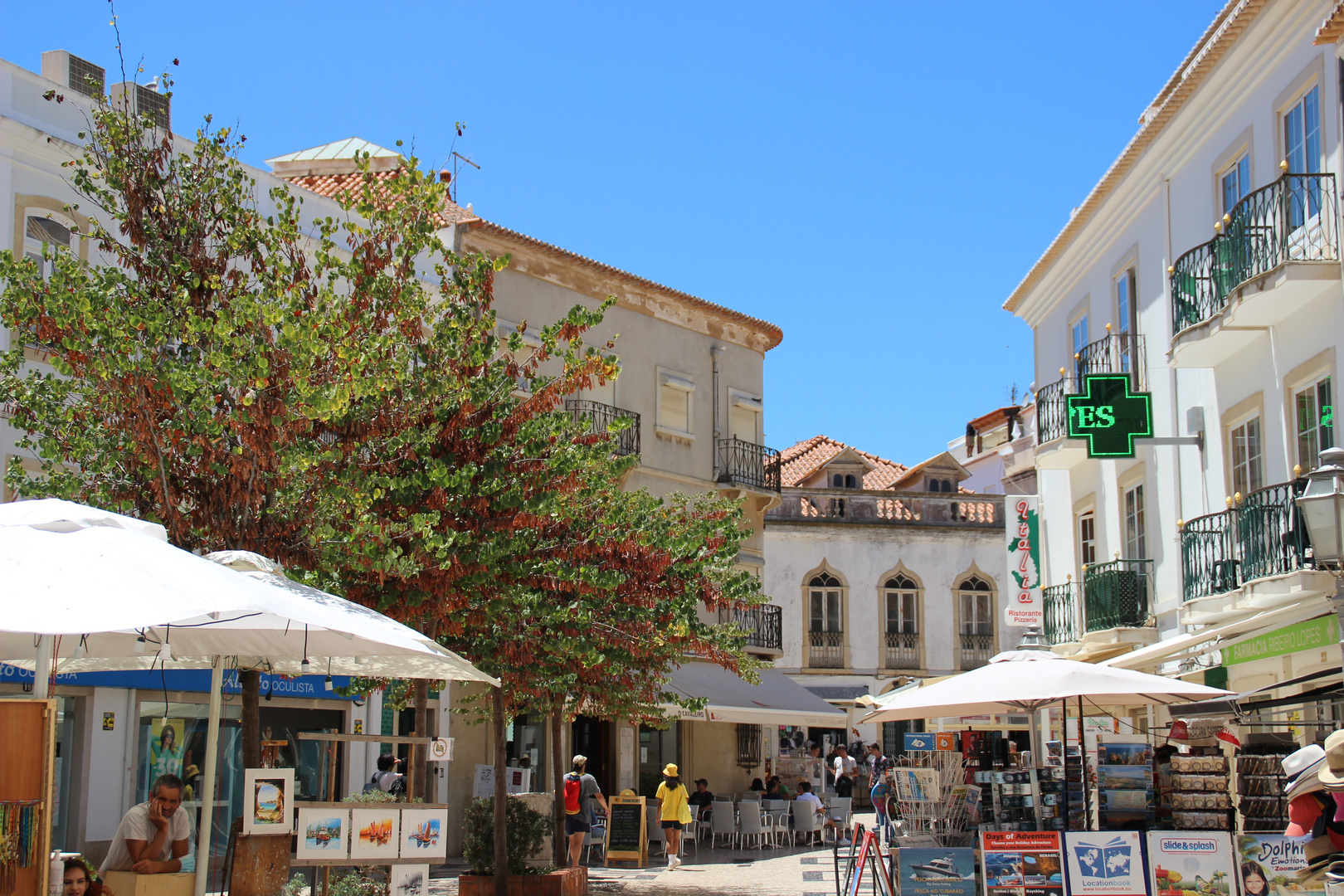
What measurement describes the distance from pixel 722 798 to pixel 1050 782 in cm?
1710

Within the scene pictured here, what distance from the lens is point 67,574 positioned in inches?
271

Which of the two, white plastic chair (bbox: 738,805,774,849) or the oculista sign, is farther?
white plastic chair (bbox: 738,805,774,849)

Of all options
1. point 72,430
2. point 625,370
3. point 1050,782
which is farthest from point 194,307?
point 625,370

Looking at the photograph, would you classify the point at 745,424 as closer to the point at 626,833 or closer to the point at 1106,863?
the point at 626,833

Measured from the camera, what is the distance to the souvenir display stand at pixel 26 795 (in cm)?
678

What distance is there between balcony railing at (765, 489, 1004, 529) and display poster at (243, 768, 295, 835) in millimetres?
36039

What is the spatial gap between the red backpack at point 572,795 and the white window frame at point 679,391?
468 inches

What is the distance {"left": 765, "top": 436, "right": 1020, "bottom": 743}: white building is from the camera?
4491 centimetres

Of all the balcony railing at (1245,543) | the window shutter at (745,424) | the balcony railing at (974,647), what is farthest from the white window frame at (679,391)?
the balcony railing at (974,647)

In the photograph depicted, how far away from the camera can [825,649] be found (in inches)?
1769

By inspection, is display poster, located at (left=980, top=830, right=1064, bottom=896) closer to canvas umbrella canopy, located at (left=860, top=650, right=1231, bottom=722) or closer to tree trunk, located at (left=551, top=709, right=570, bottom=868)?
canvas umbrella canopy, located at (left=860, top=650, right=1231, bottom=722)

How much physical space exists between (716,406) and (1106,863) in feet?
64.7

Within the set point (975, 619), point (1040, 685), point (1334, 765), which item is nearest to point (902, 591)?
point (975, 619)

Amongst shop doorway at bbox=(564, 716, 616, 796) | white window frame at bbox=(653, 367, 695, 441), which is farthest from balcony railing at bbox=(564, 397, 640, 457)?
shop doorway at bbox=(564, 716, 616, 796)
